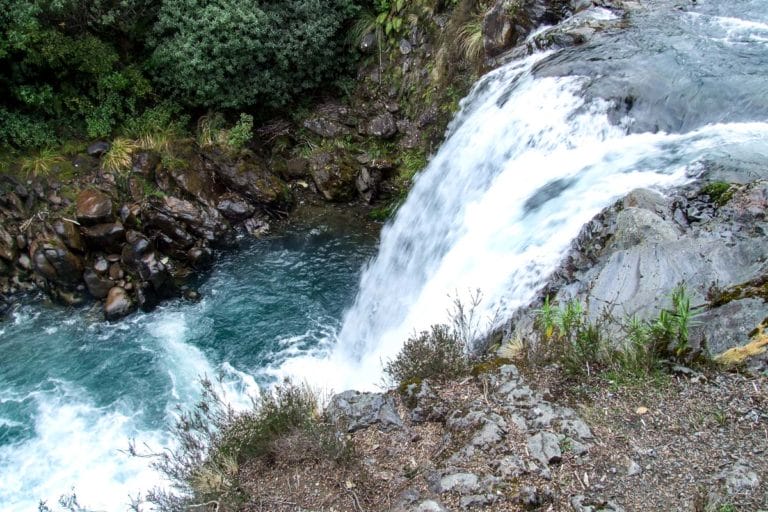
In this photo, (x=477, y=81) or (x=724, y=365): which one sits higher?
(x=477, y=81)

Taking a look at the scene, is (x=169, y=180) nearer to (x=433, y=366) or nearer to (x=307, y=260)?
(x=307, y=260)

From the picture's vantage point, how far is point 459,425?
4.46m

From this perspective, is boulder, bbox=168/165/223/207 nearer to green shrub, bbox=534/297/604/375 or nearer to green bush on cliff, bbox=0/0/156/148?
green bush on cliff, bbox=0/0/156/148

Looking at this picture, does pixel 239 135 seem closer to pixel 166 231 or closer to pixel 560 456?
pixel 166 231

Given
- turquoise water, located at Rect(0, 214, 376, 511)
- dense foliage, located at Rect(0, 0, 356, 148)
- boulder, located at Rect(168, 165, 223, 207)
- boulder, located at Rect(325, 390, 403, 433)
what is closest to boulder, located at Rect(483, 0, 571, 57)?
dense foliage, located at Rect(0, 0, 356, 148)

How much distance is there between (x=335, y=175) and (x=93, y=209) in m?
4.47

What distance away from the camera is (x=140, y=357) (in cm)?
890

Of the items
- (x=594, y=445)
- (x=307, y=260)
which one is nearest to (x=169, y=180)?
(x=307, y=260)

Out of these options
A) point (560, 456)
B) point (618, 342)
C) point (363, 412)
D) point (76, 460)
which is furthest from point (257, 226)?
point (560, 456)

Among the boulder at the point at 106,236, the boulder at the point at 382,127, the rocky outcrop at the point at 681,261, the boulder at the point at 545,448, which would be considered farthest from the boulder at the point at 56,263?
the boulder at the point at 545,448

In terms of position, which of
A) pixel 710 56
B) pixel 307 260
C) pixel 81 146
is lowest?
pixel 307 260

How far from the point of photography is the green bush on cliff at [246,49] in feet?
35.8

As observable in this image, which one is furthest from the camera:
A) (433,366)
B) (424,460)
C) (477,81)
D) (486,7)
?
(486,7)

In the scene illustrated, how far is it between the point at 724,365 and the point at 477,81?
23.6 feet
